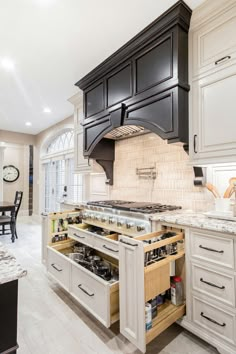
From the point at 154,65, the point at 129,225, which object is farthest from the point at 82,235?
the point at 154,65

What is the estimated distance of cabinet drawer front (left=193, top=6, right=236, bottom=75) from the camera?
1.58m

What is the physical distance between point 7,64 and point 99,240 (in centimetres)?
233

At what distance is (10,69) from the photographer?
2.62 meters

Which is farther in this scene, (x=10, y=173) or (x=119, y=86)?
(x=10, y=173)

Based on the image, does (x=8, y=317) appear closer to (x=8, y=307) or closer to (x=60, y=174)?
(x=8, y=307)

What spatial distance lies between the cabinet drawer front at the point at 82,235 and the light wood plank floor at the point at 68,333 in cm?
62

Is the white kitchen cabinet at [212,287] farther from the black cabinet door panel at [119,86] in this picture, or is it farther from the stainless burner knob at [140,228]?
the black cabinet door panel at [119,86]

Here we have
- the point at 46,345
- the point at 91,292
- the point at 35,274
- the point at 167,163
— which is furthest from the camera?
the point at 35,274

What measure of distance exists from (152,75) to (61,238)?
2.16 m

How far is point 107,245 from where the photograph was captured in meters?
1.93

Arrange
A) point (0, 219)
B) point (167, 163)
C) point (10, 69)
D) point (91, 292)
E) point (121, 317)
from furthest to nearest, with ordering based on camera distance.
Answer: point (0, 219) → point (10, 69) → point (167, 163) → point (91, 292) → point (121, 317)

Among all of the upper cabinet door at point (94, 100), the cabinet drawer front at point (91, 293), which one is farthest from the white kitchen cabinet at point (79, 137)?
the cabinet drawer front at point (91, 293)

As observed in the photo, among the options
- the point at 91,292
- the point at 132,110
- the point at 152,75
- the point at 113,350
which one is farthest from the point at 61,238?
the point at 152,75

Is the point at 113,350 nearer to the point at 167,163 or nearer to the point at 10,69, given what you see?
the point at 167,163
